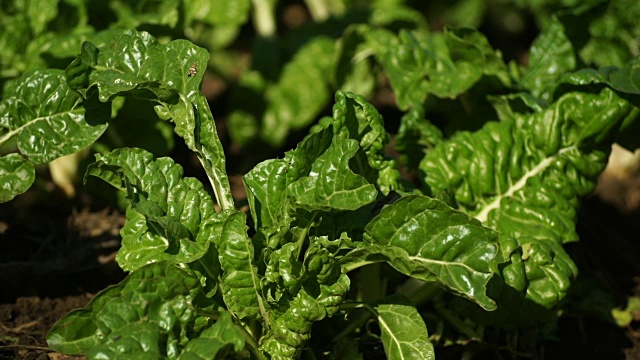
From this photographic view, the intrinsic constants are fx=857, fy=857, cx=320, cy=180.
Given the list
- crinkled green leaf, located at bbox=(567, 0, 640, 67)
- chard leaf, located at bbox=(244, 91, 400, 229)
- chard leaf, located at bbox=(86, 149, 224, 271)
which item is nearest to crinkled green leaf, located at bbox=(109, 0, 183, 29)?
chard leaf, located at bbox=(86, 149, 224, 271)

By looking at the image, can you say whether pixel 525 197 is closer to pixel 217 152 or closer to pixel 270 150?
pixel 217 152

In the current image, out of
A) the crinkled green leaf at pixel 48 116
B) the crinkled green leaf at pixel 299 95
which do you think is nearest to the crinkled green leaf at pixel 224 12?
the crinkled green leaf at pixel 299 95

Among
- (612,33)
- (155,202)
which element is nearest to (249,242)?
(155,202)

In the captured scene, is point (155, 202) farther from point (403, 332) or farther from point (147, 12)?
point (147, 12)

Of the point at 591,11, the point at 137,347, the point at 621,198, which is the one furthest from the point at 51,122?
the point at 621,198

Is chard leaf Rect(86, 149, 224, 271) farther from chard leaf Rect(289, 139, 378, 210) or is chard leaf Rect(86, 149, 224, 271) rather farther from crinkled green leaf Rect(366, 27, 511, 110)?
crinkled green leaf Rect(366, 27, 511, 110)

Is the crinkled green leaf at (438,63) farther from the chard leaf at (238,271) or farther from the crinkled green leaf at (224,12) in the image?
the chard leaf at (238,271)
